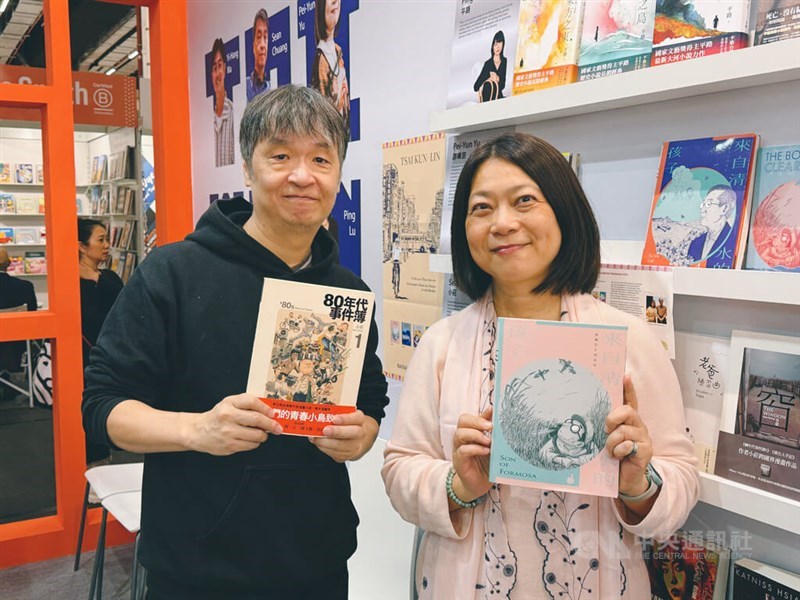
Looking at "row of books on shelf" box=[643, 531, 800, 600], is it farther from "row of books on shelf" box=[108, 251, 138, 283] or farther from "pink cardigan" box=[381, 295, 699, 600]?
"row of books on shelf" box=[108, 251, 138, 283]

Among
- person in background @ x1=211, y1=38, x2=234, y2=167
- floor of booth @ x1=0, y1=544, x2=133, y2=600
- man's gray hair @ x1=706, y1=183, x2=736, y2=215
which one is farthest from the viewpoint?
person in background @ x1=211, y1=38, x2=234, y2=167

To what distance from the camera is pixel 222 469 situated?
137cm

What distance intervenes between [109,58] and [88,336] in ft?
26.2

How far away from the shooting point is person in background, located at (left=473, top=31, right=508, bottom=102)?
1.89 m

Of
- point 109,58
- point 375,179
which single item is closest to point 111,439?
point 375,179

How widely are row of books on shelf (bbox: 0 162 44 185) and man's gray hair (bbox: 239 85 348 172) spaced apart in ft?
24.9

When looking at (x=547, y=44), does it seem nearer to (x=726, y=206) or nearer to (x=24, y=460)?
(x=726, y=206)

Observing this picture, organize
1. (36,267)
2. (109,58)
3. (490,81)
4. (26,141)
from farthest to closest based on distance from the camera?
(109,58)
(36,267)
(26,141)
(490,81)

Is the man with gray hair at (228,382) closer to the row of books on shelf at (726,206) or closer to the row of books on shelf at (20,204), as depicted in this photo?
the row of books on shelf at (726,206)

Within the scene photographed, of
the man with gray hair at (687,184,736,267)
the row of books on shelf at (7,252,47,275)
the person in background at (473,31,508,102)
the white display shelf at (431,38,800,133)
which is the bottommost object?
the row of books on shelf at (7,252,47,275)

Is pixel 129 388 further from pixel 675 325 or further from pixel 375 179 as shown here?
pixel 375 179

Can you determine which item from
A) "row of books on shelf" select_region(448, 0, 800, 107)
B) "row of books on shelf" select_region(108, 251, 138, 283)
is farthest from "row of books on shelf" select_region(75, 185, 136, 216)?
"row of books on shelf" select_region(448, 0, 800, 107)

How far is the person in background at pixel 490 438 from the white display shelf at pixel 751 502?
0.11 meters

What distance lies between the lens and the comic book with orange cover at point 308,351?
4.06 feet
